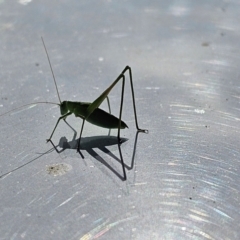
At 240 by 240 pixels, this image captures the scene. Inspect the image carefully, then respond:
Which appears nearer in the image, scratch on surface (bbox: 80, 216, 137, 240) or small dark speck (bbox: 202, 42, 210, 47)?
scratch on surface (bbox: 80, 216, 137, 240)

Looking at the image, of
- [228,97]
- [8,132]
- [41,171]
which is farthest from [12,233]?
[228,97]

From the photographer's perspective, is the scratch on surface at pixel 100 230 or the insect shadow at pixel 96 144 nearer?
the scratch on surface at pixel 100 230

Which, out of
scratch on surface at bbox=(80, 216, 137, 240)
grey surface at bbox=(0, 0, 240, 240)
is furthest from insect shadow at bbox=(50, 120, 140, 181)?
scratch on surface at bbox=(80, 216, 137, 240)

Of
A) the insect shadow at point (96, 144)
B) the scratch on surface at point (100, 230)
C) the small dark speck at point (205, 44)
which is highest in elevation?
the scratch on surface at point (100, 230)

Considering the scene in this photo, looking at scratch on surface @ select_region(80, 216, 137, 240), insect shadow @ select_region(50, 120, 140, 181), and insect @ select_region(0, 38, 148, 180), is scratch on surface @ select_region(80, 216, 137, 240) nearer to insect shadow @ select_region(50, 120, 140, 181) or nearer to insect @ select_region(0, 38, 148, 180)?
insect shadow @ select_region(50, 120, 140, 181)

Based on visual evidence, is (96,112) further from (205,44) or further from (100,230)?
(205,44)

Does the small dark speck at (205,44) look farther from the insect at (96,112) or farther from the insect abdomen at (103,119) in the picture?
the insect abdomen at (103,119)

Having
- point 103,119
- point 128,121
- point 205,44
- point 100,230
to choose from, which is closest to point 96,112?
point 103,119

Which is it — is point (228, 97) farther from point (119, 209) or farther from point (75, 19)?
point (75, 19)

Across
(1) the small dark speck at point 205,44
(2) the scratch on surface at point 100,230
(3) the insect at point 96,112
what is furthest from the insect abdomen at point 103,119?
(1) the small dark speck at point 205,44
